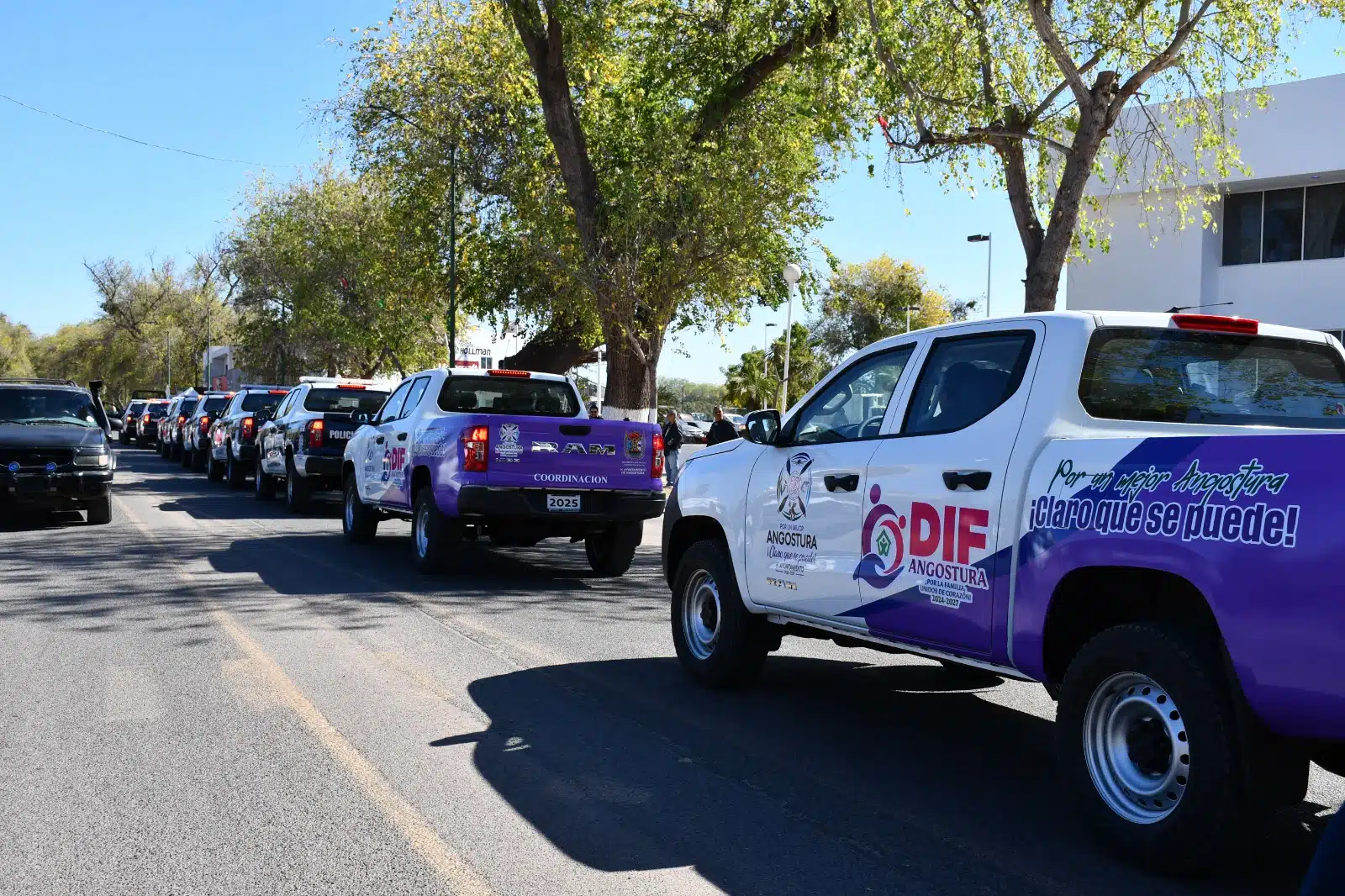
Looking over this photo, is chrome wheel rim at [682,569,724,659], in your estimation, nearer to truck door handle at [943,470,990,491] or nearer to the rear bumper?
truck door handle at [943,470,990,491]

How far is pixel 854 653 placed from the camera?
8672 millimetres

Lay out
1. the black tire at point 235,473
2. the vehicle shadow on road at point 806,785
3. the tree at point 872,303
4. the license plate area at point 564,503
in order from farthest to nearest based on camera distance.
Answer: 1. the tree at point 872,303
2. the black tire at point 235,473
3. the license plate area at point 564,503
4. the vehicle shadow on road at point 806,785

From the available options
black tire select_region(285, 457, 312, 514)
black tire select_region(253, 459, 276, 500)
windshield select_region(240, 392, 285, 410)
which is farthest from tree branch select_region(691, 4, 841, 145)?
windshield select_region(240, 392, 285, 410)

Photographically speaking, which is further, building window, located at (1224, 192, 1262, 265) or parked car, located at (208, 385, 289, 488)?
building window, located at (1224, 192, 1262, 265)

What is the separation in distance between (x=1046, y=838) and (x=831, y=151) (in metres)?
22.3

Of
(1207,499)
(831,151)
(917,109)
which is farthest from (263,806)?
(831,151)

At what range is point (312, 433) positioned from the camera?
59.5 ft

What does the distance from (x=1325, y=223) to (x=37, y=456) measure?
23.3 m

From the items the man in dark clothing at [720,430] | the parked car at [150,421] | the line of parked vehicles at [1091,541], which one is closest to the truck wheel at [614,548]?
the line of parked vehicles at [1091,541]

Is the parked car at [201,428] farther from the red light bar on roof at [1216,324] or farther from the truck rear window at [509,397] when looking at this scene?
the red light bar on roof at [1216,324]

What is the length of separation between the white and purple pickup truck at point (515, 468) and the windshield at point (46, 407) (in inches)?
237

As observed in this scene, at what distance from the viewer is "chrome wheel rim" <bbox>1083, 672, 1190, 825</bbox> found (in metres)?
4.27

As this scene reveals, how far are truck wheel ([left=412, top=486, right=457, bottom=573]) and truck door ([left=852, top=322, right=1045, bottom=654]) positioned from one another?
6.60m

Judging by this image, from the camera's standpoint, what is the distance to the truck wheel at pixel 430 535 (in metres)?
11.8
